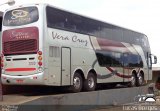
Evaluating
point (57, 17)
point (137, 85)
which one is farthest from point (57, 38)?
point (137, 85)

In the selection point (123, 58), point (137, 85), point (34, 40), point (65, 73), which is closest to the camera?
point (34, 40)

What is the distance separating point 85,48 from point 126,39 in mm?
5673

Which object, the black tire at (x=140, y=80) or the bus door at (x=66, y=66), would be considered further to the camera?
the black tire at (x=140, y=80)

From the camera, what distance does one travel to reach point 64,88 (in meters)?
17.0

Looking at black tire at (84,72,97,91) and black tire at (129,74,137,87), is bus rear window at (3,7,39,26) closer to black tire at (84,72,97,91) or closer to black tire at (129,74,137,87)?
black tire at (84,72,97,91)

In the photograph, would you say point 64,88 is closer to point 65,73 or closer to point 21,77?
point 65,73

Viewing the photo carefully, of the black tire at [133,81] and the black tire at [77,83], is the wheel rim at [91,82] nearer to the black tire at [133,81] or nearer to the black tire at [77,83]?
the black tire at [77,83]

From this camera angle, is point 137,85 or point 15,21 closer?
point 15,21

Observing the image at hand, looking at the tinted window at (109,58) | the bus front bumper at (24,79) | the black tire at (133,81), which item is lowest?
the black tire at (133,81)

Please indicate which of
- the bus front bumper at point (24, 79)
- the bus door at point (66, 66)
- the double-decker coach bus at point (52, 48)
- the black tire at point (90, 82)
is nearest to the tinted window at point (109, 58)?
the double-decker coach bus at point (52, 48)

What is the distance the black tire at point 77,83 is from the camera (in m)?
16.8

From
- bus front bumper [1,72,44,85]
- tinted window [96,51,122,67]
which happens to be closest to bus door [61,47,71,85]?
bus front bumper [1,72,44,85]

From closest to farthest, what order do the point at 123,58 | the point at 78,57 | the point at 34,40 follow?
the point at 34,40
the point at 78,57
the point at 123,58

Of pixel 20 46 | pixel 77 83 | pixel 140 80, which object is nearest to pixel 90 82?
pixel 77 83
